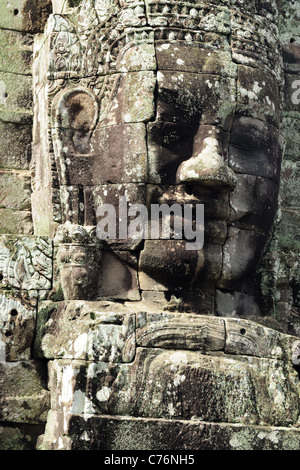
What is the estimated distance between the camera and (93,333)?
8117 millimetres

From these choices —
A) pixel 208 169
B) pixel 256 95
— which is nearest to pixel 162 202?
pixel 208 169

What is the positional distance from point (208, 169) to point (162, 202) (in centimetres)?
45

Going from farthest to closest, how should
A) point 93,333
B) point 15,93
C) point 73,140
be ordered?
point 15,93 → point 73,140 → point 93,333

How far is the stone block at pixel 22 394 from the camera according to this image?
845 cm

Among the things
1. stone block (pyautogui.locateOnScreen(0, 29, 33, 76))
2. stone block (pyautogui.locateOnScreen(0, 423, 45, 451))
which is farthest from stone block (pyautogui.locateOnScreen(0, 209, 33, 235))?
stone block (pyautogui.locateOnScreen(0, 423, 45, 451))

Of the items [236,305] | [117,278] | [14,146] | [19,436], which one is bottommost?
[19,436]

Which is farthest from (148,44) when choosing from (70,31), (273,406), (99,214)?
(273,406)

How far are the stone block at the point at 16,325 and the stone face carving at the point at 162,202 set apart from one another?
0.34 feet

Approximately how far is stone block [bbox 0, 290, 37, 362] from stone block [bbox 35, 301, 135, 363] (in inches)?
7.1

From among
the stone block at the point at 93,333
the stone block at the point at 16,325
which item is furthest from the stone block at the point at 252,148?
the stone block at the point at 16,325

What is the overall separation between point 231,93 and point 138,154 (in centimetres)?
97

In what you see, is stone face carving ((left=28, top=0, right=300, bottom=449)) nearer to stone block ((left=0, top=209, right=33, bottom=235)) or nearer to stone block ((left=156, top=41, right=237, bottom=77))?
stone block ((left=156, top=41, right=237, bottom=77))

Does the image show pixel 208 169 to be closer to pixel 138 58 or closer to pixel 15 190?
pixel 138 58

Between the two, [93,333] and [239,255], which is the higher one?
[239,255]
